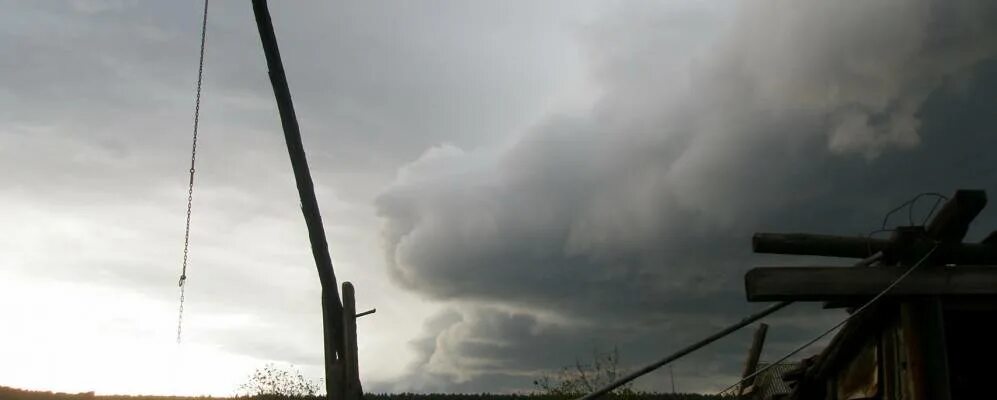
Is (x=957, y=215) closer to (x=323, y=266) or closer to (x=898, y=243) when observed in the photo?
(x=898, y=243)

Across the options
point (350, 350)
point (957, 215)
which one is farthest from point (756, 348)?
point (957, 215)

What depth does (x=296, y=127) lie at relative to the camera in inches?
455

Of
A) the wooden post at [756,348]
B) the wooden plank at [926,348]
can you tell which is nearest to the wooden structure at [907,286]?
the wooden plank at [926,348]

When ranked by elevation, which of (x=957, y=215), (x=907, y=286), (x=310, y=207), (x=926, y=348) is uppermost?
(x=310, y=207)

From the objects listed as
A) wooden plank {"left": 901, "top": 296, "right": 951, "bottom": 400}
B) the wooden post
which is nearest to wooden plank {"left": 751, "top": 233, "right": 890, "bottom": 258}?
wooden plank {"left": 901, "top": 296, "right": 951, "bottom": 400}

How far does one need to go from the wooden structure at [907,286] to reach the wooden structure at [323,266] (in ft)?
16.8

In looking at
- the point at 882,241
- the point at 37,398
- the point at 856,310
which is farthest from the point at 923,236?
the point at 37,398

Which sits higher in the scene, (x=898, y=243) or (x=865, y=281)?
(x=898, y=243)

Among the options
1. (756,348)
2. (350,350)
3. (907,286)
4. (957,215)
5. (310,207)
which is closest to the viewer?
(957,215)

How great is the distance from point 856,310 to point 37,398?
5478cm

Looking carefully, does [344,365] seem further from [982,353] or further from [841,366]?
[982,353]

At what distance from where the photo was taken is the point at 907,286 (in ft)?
26.0

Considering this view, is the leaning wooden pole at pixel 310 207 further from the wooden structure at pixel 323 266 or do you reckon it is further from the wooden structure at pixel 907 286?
the wooden structure at pixel 907 286

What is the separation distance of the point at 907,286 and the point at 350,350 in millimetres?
6144
